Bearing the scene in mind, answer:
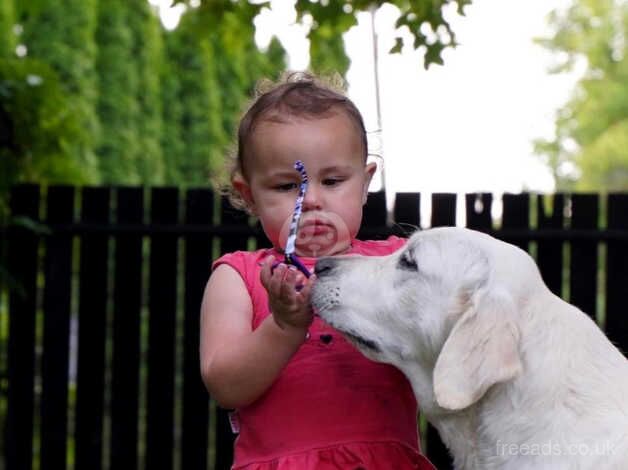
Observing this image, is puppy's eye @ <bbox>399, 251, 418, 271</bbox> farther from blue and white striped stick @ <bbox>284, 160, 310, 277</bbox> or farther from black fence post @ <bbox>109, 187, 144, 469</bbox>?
black fence post @ <bbox>109, 187, 144, 469</bbox>

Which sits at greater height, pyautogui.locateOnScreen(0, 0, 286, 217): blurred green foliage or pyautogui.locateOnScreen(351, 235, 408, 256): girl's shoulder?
pyautogui.locateOnScreen(0, 0, 286, 217): blurred green foliage

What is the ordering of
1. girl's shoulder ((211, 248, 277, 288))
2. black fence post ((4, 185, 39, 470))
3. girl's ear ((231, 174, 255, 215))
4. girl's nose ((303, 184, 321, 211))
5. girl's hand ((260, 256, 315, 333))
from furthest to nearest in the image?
1. black fence post ((4, 185, 39, 470))
2. girl's ear ((231, 174, 255, 215))
3. girl's shoulder ((211, 248, 277, 288))
4. girl's nose ((303, 184, 321, 211))
5. girl's hand ((260, 256, 315, 333))

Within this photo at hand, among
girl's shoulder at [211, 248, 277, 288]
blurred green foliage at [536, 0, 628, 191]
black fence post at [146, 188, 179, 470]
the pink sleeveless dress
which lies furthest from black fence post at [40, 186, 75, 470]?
blurred green foliage at [536, 0, 628, 191]

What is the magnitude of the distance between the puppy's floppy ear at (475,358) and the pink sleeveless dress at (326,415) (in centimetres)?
43

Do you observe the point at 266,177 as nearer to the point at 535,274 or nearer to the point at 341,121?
the point at 341,121

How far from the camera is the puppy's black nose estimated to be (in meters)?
2.80

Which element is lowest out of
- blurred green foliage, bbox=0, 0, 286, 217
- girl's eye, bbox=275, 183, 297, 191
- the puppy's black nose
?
the puppy's black nose

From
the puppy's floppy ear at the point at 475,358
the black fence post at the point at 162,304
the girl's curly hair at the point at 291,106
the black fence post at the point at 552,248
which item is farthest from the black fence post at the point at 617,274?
the puppy's floppy ear at the point at 475,358

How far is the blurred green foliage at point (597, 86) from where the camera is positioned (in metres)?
30.4

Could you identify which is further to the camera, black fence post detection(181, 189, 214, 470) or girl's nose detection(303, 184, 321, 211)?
black fence post detection(181, 189, 214, 470)

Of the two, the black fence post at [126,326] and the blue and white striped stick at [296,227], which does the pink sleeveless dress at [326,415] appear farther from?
the black fence post at [126,326]

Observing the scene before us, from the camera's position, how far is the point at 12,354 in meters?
6.56

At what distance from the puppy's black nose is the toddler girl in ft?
0.41

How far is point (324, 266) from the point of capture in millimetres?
2807
